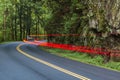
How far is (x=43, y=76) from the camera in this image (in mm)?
11672

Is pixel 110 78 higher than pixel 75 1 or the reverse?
the reverse

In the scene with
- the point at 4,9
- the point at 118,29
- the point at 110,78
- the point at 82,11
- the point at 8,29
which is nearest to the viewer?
the point at 110,78

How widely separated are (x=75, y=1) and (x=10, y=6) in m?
42.8

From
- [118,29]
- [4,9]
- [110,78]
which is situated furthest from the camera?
[4,9]

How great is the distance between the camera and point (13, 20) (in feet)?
243

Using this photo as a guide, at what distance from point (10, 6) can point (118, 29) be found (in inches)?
2067

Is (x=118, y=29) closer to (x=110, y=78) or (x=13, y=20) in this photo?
(x=110, y=78)

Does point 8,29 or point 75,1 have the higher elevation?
point 75,1

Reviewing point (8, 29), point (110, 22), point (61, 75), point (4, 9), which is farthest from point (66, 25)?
point (8, 29)

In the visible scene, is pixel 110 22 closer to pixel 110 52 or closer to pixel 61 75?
pixel 110 52

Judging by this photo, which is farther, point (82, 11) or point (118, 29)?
point (82, 11)

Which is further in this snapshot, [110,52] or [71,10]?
[71,10]

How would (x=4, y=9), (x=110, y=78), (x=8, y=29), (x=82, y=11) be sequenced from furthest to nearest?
1. (x=8, y=29)
2. (x=4, y=9)
3. (x=82, y=11)
4. (x=110, y=78)

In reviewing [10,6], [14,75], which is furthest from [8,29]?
[14,75]
